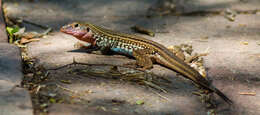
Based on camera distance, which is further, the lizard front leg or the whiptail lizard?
the lizard front leg

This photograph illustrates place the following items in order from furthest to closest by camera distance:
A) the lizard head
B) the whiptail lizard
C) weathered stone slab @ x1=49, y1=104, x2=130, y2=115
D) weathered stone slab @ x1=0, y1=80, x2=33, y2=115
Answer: the lizard head, the whiptail lizard, weathered stone slab @ x1=49, y1=104, x2=130, y2=115, weathered stone slab @ x1=0, y1=80, x2=33, y2=115

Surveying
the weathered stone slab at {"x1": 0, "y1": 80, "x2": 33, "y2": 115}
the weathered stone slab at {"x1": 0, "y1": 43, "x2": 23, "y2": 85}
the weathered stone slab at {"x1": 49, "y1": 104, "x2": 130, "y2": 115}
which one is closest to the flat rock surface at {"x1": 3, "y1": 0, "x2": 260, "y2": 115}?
the weathered stone slab at {"x1": 49, "y1": 104, "x2": 130, "y2": 115}

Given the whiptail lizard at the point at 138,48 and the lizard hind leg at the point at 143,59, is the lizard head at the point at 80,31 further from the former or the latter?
the lizard hind leg at the point at 143,59

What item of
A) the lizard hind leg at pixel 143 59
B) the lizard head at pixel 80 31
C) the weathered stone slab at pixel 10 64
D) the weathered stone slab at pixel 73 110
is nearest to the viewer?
the weathered stone slab at pixel 73 110

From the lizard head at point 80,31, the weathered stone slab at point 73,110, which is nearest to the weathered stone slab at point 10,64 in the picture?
the weathered stone slab at point 73,110

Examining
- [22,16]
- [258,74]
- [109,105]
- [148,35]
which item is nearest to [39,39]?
[22,16]

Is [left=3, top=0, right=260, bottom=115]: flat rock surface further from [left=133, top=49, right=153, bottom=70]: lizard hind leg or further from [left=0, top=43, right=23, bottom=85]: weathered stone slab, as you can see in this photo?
[left=0, top=43, right=23, bottom=85]: weathered stone slab
